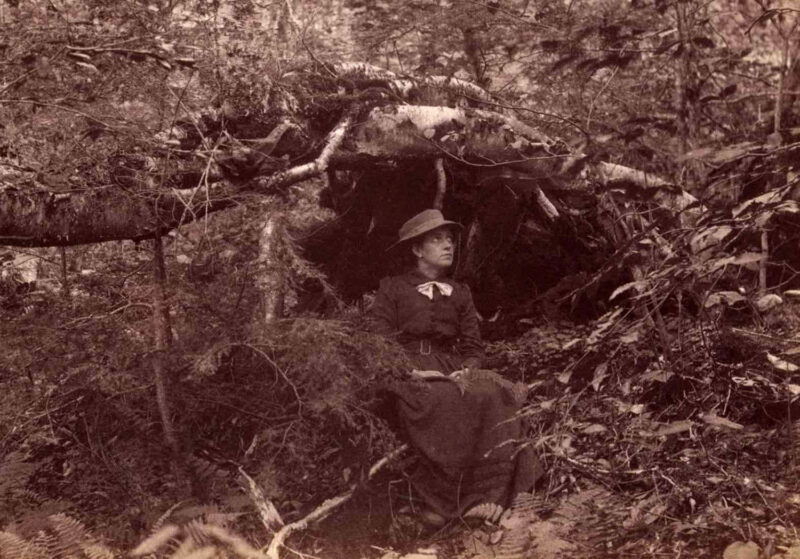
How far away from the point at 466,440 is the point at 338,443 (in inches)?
28.6

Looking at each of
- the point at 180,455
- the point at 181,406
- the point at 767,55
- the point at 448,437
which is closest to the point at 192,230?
the point at 181,406

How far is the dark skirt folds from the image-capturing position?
3707 millimetres

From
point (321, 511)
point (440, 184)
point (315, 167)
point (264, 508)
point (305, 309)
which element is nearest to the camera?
point (264, 508)

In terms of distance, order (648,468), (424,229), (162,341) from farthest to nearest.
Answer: (424,229), (648,468), (162,341)

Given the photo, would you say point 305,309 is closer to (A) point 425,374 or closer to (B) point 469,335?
(A) point 425,374

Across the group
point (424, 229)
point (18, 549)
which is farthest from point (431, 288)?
point (18, 549)

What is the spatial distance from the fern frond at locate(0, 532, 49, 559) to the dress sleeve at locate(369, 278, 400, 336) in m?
1.93

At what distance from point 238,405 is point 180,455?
37cm

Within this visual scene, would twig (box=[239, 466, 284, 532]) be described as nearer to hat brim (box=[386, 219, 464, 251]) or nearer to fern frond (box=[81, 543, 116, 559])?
fern frond (box=[81, 543, 116, 559])

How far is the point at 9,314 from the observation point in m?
3.55

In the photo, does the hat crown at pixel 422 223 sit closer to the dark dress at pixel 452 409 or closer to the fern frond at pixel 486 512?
the dark dress at pixel 452 409

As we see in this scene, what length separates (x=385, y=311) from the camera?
13.5ft

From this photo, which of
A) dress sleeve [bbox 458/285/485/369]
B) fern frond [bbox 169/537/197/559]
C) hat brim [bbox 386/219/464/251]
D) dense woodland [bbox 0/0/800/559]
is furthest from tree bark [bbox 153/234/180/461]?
dress sleeve [bbox 458/285/485/369]

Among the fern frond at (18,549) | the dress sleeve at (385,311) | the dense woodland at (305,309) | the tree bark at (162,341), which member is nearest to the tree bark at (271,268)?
the dense woodland at (305,309)
